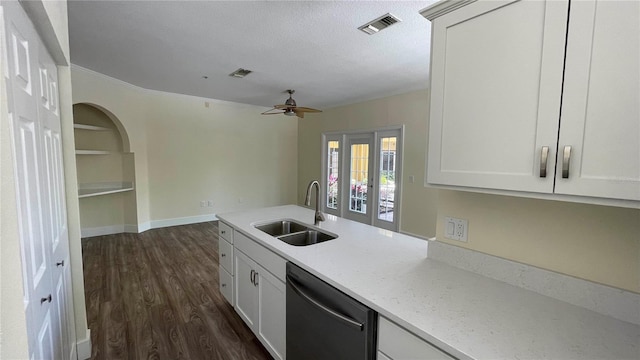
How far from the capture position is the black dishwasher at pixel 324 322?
110 cm

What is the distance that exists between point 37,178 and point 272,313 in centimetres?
137

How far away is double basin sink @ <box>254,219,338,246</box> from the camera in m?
2.11

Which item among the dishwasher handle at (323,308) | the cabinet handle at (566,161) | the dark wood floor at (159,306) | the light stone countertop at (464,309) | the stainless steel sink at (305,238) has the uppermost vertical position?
the cabinet handle at (566,161)

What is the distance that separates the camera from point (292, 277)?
151 cm

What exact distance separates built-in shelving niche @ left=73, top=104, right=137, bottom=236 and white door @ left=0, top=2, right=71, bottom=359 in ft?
11.0

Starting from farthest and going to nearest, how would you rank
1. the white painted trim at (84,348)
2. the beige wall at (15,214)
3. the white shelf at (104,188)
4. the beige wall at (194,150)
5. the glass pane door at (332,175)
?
the glass pane door at (332,175)
the beige wall at (194,150)
the white shelf at (104,188)
the white painted trim at (84,348)
the beige wall at (15,214)

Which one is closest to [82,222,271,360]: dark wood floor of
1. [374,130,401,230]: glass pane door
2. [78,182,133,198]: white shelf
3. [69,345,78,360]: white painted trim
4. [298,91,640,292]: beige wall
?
[69,345,78,360]: white painted trim

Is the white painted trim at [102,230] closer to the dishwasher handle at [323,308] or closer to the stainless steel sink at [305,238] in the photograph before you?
the stainless steel sink at [305,238]

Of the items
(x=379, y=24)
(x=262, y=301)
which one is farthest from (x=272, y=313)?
(x=379, y=24)

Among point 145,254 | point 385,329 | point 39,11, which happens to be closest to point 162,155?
point 145,254

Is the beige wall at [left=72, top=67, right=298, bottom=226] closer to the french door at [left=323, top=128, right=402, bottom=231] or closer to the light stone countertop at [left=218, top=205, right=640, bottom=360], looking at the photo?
the french door at [left=323, top=128, right=402, bottom=231]

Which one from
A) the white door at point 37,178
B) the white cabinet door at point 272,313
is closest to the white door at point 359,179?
the white cabinet door at point 272,313

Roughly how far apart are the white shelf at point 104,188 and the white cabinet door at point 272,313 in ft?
12.1

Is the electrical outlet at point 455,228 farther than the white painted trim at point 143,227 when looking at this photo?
No
